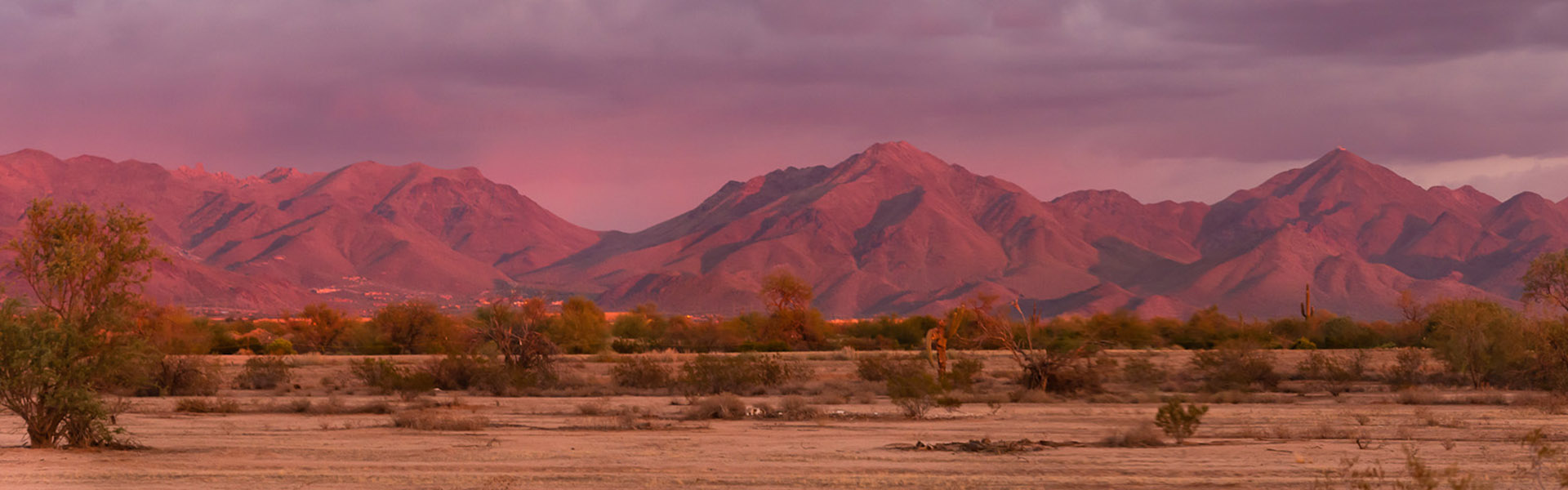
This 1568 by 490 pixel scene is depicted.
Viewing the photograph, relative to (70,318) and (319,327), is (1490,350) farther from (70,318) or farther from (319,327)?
(319,327)

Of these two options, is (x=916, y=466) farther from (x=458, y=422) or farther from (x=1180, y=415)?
(x=458, y=422)

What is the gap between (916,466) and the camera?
56.2 feet

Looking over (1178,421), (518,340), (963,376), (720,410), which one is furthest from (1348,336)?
(1178,421)

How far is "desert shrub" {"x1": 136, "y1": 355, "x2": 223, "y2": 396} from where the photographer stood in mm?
33031

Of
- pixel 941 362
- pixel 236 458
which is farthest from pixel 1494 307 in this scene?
pixel 236 458

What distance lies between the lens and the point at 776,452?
1906cm

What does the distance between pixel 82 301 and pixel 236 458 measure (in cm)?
321

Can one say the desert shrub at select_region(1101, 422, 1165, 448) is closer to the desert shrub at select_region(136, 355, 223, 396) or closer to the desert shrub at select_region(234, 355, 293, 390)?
the desert shrub at select_region(136, 355, 223, 396)

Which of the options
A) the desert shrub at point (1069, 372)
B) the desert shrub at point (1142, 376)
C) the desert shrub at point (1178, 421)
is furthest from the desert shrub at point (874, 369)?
the desert shrub at point (1178, 421)

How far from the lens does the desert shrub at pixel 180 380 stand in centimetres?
3303

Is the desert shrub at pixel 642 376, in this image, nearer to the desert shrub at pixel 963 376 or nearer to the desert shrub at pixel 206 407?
the desert shrub at pixel 963 376

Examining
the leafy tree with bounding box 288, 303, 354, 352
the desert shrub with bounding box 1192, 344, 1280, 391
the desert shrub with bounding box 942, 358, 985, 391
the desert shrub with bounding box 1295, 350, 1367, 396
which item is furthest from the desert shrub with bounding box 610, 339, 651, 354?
the desert shrub with bounding box 1295, 350, 1367, 396

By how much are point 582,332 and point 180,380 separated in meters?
30.1

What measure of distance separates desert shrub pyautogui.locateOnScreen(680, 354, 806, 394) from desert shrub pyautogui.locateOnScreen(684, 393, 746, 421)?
660 cm
